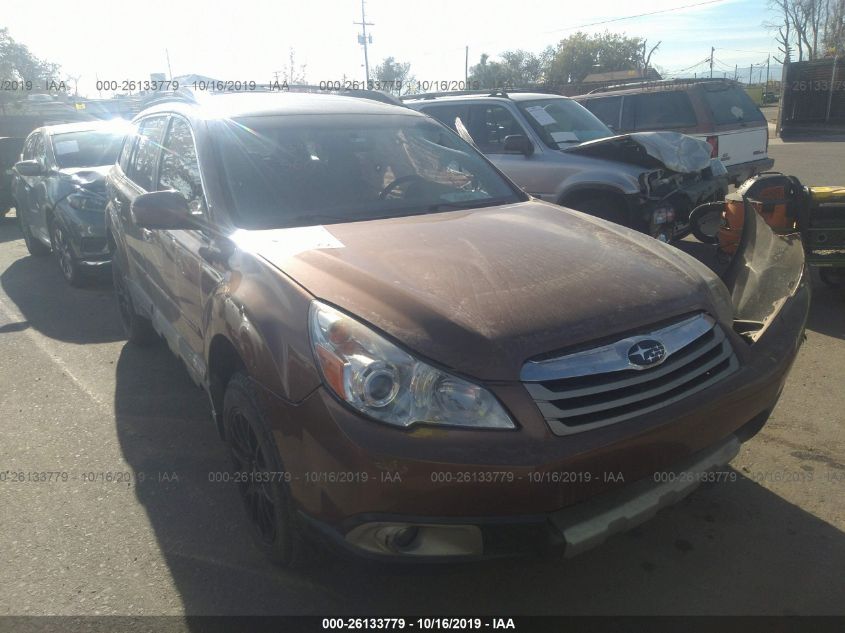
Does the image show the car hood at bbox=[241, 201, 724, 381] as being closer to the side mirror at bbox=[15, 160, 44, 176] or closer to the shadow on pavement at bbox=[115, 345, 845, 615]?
the shadow on pavement at bbox=[115, 345, 845, 615]

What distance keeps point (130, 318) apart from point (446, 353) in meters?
3.94

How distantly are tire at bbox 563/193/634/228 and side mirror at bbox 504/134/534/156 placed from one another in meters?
0.75

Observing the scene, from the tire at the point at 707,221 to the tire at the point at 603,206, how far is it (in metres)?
0.65

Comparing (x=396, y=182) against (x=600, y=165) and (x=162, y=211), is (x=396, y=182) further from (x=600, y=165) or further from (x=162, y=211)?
(x=600, y=165)

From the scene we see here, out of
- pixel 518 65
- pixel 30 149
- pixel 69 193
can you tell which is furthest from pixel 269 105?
pixel 518 65

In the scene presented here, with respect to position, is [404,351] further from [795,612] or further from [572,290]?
[795,612]

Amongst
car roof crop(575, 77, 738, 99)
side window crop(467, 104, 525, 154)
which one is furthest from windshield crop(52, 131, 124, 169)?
car roof crop(575, 77, 738, 99)

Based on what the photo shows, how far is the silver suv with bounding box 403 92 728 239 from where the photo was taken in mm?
6492

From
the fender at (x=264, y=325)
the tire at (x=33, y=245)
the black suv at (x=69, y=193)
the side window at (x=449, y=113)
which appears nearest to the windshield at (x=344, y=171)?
the fender at (x=264, y=325)

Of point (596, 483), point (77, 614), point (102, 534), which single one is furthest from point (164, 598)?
point (596, 483)

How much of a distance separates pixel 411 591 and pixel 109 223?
406 cm

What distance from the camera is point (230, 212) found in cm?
296

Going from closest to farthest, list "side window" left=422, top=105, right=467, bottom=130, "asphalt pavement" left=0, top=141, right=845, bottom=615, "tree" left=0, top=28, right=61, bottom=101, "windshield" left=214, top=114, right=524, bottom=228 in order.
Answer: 1. "asphalt pavement" left=0, top=141, right=845, bottom=615
2. "windshield" left=214, top=114, right=524, bottom=228
3. "side window" left=422, top=105, right=467, bottom=130
4. "tree" left=0, top=28, right=61, bottom=101

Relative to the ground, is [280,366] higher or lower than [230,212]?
lower
